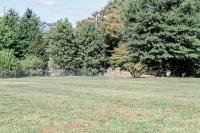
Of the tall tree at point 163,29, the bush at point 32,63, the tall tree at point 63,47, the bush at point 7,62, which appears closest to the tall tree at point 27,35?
the bush at point 32,63

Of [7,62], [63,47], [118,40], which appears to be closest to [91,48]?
[63,47]

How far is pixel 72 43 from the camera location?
74438mm

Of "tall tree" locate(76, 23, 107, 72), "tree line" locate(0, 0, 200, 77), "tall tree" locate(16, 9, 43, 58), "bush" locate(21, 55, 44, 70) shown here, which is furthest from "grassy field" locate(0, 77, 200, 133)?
"tall tree" locate(16, 9, 43, 58)

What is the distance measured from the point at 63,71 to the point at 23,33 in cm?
1408

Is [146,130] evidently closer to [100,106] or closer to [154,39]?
[100,106]

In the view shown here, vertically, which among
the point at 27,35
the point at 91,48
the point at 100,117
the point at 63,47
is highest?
the point at 27,35

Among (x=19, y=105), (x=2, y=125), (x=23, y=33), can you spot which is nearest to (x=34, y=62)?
(x=23, y=33)

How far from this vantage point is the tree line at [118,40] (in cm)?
5328

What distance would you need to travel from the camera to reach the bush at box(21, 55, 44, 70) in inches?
2915

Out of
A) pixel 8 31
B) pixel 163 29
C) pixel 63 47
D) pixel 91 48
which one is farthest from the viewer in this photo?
pixel 8 31

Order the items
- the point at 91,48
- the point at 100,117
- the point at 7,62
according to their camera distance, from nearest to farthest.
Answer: the point at 100,117 → the point at 7,62 → the point at 91,48

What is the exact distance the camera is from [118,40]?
75.6m

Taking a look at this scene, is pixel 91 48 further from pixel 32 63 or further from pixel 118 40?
pixel 32 63

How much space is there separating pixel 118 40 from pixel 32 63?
12.9 metres
